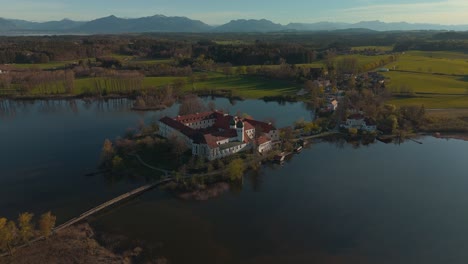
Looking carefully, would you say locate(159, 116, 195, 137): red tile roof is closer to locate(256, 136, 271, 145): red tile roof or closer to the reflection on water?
locate(256, 136, 271, 145): red tile roof

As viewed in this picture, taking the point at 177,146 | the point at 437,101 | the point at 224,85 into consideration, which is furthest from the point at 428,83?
the point at 177,146

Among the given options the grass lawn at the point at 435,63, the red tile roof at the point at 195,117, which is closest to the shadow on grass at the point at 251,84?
the red tile roof at the point at 195,117

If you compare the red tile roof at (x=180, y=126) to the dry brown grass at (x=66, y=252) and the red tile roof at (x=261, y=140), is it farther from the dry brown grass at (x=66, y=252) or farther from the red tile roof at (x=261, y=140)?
the dry brown grass at (x=66, y=252)

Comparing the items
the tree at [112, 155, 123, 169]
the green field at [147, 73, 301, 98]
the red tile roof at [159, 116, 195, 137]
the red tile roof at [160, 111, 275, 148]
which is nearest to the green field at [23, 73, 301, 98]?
the green field at [147, 73, 301, 98]

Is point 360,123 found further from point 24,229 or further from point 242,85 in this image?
point 24,229

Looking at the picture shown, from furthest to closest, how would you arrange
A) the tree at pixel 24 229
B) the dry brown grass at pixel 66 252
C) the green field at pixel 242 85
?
1. the green field at pixel 242 85
2. the tree at pixel 24 229
3. the dry brown grass at pixel 66 252

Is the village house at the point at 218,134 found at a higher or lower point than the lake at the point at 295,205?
higher

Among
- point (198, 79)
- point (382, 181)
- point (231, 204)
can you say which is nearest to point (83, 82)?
point (198, 79)
